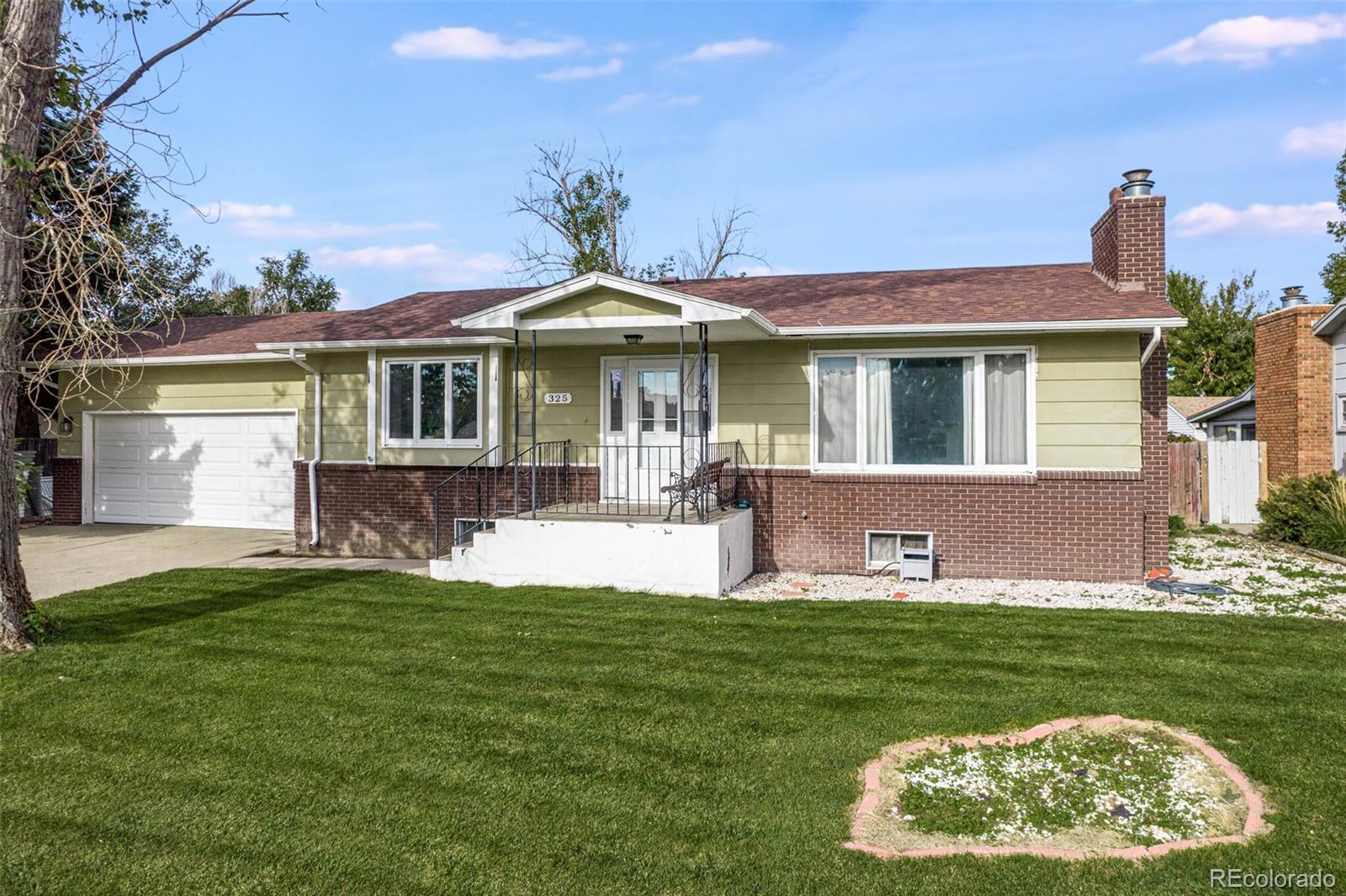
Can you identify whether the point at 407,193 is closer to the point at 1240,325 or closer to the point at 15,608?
the point at 15,608

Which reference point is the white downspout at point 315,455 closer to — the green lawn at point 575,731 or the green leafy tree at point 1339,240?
the green lawn at point 575,731

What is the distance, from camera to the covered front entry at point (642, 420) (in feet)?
32.8

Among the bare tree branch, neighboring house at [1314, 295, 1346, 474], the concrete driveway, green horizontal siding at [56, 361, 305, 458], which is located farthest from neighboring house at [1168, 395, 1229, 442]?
the concrete driveway

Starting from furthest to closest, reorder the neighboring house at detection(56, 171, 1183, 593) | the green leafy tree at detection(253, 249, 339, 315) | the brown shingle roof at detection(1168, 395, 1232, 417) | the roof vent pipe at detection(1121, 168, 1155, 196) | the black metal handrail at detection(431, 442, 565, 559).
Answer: the green leafy tree at detection(253, 249, 339, 315) → the brown shingle roof at detection(1168, 395, 1232, 417) → the black metal handrail at detection(431, 442, 565, 559) → the roof vent pipe at detection(1121, 168, 1155, 196) → the neighboring house at detection(56, 171, 1183, 593)

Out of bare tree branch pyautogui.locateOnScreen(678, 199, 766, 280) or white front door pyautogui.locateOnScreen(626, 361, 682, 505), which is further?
bare tree branch pyautogui.locateOnScreen(678, 199, 766, 280)

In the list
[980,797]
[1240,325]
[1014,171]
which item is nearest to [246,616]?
[980,797]

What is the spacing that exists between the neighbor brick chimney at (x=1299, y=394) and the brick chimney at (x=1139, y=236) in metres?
7.49

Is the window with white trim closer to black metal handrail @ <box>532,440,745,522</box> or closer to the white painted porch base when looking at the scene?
black metal handrail @ <box>532,440,745,522</box>

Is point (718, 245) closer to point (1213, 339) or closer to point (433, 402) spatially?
point (433, 402)

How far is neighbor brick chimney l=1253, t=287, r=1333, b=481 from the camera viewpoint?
47.3 ft

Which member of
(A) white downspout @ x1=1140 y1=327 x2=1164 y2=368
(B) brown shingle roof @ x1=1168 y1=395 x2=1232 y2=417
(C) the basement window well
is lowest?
(C) the basement window well

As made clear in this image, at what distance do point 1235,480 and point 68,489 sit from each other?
21.3 metres

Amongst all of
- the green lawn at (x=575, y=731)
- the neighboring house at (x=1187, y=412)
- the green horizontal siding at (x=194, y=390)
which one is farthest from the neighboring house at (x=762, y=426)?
the neighboring house at (x=1187, y=412)

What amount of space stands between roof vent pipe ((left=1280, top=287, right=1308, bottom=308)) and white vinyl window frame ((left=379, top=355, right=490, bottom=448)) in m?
15.0
